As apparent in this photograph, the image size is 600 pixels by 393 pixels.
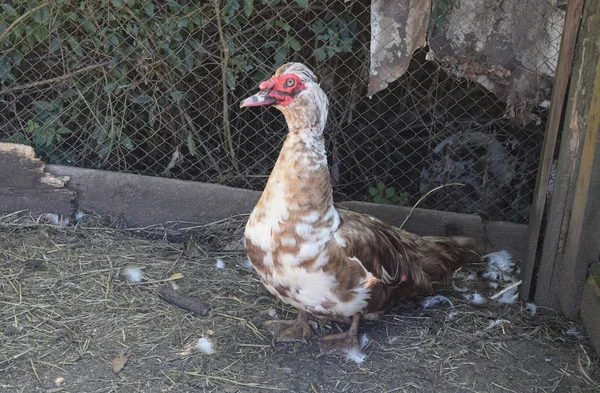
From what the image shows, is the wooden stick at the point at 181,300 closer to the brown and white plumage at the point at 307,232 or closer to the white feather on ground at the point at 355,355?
the brown and white plumage at the point at 307,232

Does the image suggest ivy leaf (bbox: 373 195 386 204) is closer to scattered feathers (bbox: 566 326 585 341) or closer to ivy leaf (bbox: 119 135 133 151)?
scattered feathers (bbox: 566 326 585 341)

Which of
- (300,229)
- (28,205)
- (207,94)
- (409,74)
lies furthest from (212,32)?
(300,229)

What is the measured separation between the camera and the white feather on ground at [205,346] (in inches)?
124

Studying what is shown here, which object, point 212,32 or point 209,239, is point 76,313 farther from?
point 212,32

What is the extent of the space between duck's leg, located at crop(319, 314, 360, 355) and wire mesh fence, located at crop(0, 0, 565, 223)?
1365mm

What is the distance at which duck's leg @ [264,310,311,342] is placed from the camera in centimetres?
328

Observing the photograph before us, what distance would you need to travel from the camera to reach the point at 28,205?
4.27 meters

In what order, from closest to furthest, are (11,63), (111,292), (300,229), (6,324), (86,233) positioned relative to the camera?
(300,229)
(6,324)
(111,292)
(86,233)
(11,63)

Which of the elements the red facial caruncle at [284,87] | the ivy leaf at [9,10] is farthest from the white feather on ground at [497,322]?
the ivy leaf at [9,10]

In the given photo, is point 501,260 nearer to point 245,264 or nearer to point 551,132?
point 551,132

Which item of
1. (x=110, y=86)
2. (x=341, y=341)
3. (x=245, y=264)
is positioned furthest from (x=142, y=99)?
(x=341, y=341)

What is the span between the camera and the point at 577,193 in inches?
132

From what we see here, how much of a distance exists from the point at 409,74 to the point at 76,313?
2293 millimetres

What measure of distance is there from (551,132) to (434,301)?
1036mm
